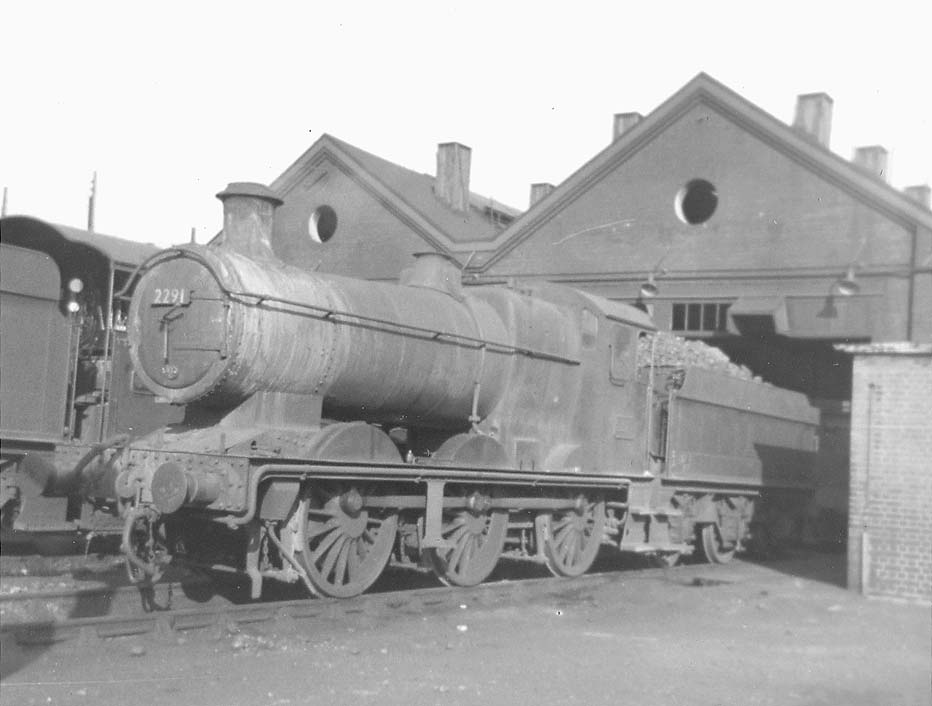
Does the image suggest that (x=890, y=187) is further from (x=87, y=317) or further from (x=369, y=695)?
(x=369, y=695)

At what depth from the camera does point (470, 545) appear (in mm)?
10477

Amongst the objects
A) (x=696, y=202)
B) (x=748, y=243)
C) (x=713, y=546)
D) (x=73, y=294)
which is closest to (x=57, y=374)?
(x=73, y=294)

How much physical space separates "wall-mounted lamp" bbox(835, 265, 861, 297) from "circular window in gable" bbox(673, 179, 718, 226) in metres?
3.58

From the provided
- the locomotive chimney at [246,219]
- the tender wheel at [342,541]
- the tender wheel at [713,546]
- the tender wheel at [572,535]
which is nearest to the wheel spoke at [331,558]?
the tender wheel at [342,541]

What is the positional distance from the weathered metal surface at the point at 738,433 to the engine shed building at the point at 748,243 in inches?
54.9

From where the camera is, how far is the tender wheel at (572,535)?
1152 cm

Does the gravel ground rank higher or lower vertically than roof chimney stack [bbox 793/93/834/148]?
lower

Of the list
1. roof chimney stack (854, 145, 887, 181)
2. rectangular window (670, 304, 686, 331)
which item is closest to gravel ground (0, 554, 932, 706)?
rectangular window (670, 304, 686, 331)

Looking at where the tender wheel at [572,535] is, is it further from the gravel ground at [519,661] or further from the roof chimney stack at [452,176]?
the roof chimney stack at [452,176]

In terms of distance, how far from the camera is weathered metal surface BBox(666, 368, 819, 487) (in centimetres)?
1375

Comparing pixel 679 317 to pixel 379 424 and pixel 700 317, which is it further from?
pixel 379 424

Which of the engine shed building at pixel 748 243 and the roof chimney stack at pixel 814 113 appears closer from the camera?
the engine shed building at pixel 748 243

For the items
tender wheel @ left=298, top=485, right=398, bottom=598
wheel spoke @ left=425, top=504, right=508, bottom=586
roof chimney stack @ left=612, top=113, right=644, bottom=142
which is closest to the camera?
tender wheel @ left=298, top=485, right=398, bottom=598

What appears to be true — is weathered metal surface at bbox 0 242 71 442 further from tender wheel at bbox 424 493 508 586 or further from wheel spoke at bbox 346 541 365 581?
tender wheel at bbox 424 493 508 586
